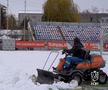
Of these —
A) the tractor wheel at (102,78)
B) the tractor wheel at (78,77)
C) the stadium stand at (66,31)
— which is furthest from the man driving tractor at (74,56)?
the stadium stand at (66,31)

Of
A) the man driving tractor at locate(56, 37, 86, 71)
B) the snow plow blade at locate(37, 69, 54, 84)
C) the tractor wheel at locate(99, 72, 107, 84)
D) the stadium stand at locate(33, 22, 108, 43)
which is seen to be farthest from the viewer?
the stadium stand at locate(33, 22, 108, 43)

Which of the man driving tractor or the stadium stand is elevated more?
the man driving tractor

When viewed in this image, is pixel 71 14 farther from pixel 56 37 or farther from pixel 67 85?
pixel 67 85

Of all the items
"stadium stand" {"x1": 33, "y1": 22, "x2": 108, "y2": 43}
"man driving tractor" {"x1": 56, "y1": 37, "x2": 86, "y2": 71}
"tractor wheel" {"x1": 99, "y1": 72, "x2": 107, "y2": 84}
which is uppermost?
"man driving tractor" {"x1": 56, "y1": 37, "x2": 86, "y2": 71}

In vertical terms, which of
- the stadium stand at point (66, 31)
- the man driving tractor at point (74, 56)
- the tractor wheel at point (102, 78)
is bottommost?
the stadium stand at point (66, 31)

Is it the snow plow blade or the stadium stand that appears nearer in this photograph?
the snow plow blade

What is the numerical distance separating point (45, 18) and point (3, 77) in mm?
77890

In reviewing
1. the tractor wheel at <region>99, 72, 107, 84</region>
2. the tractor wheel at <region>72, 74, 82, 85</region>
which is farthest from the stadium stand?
the tractor wheel at <region>72, 74, 82, 85</region>

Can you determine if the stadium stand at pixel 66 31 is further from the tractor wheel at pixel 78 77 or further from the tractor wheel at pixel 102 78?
the tractor wheel at pixel 78 77

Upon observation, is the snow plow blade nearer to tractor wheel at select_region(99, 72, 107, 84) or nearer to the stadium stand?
tractor wheel at select_region(99, 72, 107, 84)

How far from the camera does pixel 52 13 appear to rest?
279 ft

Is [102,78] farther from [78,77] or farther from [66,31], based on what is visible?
[66,31]

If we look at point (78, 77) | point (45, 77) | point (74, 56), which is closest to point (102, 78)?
point (78, 77)

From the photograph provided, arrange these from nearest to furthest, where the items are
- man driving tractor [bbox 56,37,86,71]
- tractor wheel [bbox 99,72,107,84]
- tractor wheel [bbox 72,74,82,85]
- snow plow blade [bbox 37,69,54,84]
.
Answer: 1. snow plow blade [bbox 37,69,54,84]
2. tractor wheel [bbox 72,74,82,85]
3. man driving tractor [bbox 56,37,86,71]
4. tractor wheel [bbox 99,72,107,84]
